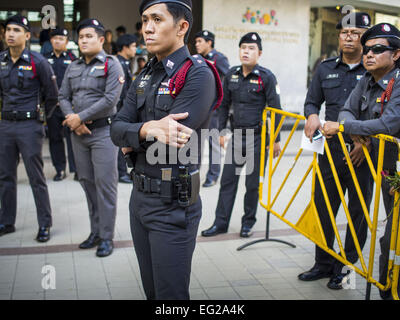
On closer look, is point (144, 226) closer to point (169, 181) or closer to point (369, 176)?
point (169, 181)

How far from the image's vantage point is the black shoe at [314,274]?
4.39m

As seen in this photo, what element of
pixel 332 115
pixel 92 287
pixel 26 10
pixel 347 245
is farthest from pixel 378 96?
pixel 26 10

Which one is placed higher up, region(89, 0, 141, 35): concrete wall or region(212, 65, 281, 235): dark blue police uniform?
region(89, 0, 141, 35): concrete wall

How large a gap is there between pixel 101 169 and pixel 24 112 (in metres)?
1.10

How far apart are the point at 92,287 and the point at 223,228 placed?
6.23ft

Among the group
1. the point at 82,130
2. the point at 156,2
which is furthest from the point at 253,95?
the point at 156,2

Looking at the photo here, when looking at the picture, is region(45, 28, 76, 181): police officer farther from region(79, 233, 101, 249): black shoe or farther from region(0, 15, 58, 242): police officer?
region(79, 233, 101, 249): black shoe

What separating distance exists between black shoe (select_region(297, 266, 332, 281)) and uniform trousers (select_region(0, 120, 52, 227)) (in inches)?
106

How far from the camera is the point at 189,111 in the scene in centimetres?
254

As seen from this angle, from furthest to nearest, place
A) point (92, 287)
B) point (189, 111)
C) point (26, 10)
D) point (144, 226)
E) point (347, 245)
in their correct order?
1. point (26, 10)
2. point (347, 245)
3. point (92, 287)
4. point (144, 226)
5. point (189, 111)

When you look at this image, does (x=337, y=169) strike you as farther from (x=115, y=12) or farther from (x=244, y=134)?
(x=115, y=12)

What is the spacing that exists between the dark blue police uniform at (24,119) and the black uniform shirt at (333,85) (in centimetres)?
281

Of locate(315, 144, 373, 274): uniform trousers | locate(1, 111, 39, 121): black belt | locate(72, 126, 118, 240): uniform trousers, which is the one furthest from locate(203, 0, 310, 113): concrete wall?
locate(315, 144, 373, 274): uniform trousers

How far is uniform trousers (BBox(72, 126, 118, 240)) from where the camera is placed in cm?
485
